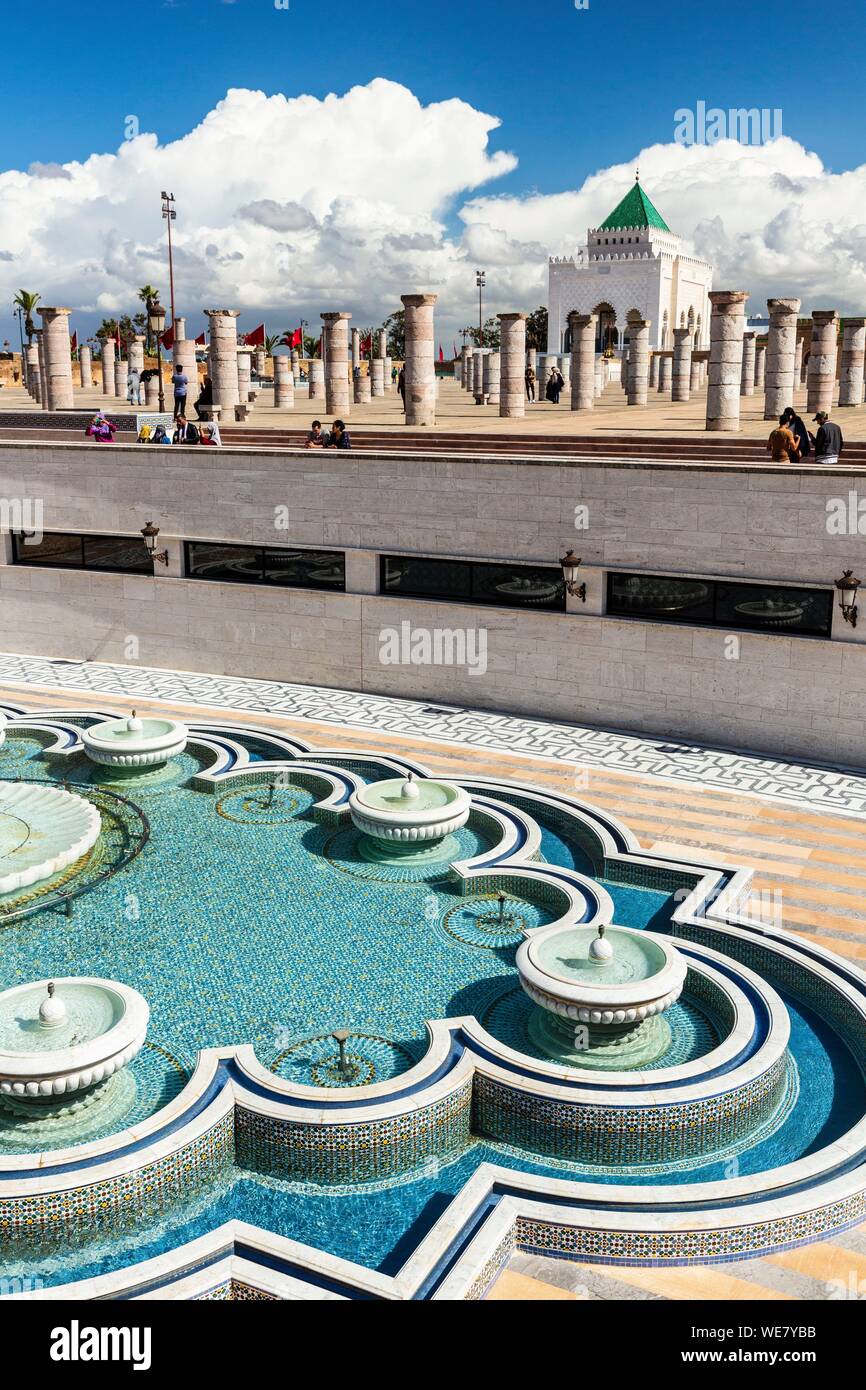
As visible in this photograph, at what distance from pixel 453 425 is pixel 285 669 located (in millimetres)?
8570

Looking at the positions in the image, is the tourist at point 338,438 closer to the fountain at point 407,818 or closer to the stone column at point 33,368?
the fountain at point 407,818

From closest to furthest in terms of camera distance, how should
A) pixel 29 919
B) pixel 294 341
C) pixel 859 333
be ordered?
pixel 29 919, pixel 859 333, pixel 294 341

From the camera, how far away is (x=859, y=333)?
31.5m

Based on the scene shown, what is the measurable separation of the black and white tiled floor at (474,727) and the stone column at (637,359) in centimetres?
1809

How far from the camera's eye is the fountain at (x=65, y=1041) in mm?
7984

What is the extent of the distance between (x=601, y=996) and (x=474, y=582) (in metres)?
9.51

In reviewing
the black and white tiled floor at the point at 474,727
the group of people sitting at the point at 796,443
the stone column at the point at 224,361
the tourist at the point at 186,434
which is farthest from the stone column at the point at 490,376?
the group of people sitting at the point at 796,443

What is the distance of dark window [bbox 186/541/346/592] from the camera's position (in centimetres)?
1856

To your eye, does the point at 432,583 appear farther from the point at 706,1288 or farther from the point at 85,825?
the point at 706,1288

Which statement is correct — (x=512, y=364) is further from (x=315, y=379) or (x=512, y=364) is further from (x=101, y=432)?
(x=315, y=379)

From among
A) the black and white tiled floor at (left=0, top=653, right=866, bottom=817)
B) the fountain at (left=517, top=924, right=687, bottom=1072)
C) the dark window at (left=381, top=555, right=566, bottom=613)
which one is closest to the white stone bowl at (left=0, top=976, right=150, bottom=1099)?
the fountain at (left=517, top=924, right=687, bottom=1072)

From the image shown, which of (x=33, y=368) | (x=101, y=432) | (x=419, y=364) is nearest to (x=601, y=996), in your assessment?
(x=101, y=432)

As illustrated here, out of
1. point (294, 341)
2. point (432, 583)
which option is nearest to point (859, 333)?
point (432, 583)
